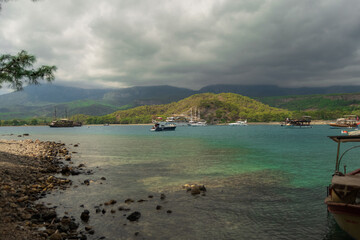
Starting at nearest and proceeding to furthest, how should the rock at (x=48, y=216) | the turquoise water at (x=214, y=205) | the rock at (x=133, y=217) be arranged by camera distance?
the turquoise water at (x=214, y=205) → the rock at (x=48, y=216) → the rock at (x=133, y=217)

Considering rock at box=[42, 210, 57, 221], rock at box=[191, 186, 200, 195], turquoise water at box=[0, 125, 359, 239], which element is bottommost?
turquoise water at box=[0, 125, 359, 239]

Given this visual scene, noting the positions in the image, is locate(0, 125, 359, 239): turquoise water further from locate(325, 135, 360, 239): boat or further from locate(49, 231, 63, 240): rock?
locate(325, 135, 360, 239): boat

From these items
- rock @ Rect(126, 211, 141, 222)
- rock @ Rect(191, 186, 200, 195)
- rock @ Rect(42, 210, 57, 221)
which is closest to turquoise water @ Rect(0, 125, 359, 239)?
rock @ Rect(126, 211, 141, 222)

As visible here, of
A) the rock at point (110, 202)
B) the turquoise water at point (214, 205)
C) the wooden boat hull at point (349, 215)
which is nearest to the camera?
the wooden boat hull at point (349, 215)

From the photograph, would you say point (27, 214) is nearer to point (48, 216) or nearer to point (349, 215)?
point (48, 216)

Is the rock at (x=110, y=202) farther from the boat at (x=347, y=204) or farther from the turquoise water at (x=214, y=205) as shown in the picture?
Answer: the boat at (x=347, y=204)

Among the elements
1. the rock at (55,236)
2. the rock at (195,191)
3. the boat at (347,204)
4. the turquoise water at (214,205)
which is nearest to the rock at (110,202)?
the turquoise water at (214,205)

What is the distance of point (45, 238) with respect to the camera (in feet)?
36.9

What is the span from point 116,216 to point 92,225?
6.14 feet

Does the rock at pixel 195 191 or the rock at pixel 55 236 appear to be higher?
the rock at pixel 55 236

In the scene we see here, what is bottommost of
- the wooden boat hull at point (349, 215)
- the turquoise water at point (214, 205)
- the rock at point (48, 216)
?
the turquoise water at point (214, 205)

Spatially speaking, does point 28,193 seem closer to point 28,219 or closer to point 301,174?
point 28,219

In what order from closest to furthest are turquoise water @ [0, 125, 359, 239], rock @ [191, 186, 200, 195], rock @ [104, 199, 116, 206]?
turquoise water @ [0, 125, 359, 239], rock @ [104, 199, 116, 206], rock @ [191, 186, 200, 195]

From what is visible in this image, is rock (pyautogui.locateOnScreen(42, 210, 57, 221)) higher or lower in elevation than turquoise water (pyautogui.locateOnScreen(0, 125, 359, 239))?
higher
